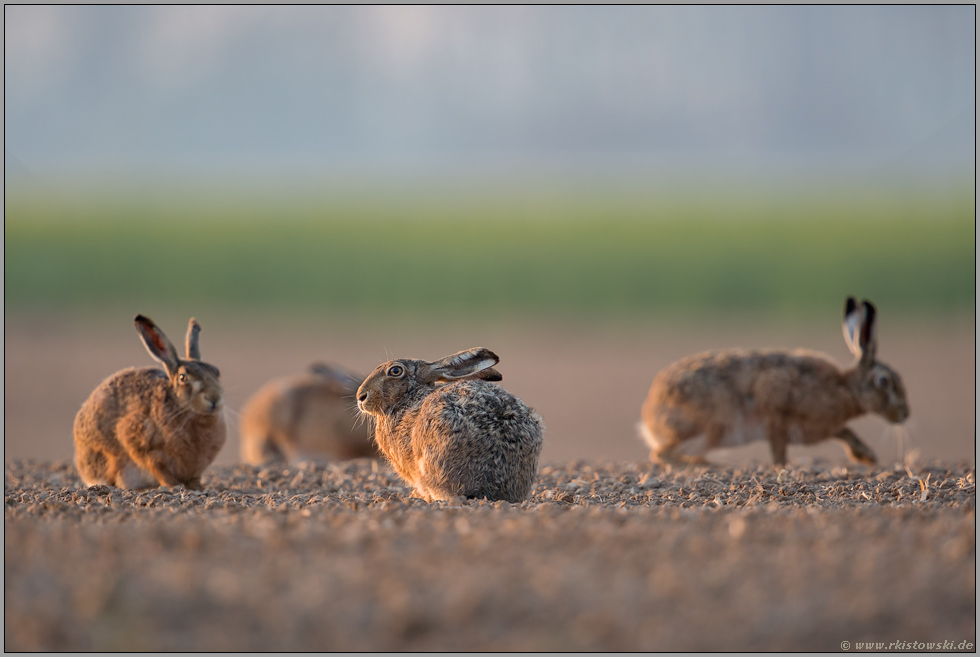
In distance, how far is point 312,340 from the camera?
27734 millimetres

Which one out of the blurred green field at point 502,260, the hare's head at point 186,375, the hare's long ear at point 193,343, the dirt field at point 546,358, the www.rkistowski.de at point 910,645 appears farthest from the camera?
the blurred green field at point 502,260

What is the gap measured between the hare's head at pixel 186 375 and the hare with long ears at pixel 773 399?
439 cm

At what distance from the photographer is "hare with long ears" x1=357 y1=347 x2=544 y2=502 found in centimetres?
601

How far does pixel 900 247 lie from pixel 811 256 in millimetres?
3076

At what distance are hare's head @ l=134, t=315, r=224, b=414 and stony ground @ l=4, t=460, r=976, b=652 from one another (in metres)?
1.43

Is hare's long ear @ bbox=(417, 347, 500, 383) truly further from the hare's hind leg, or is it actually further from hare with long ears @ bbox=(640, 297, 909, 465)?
the hare's hind leg

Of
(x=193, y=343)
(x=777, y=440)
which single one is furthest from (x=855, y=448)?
(x=193, y=343)

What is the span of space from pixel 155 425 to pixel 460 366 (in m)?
2.19

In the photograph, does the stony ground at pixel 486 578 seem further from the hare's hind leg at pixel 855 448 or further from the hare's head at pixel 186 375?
the hare's hind leg at pixel 855 448

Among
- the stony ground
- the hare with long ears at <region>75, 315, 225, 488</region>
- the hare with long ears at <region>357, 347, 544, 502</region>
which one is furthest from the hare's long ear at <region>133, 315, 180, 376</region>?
the stony ground

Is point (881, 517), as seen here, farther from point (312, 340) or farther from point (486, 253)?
point (486, 253)

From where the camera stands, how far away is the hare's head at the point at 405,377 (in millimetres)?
6738

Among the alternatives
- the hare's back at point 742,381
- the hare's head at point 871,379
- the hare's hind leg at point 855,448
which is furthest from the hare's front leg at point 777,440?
the hare's head at point 871,379

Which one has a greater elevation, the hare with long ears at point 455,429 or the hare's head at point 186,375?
the hare's head at point 186,375
